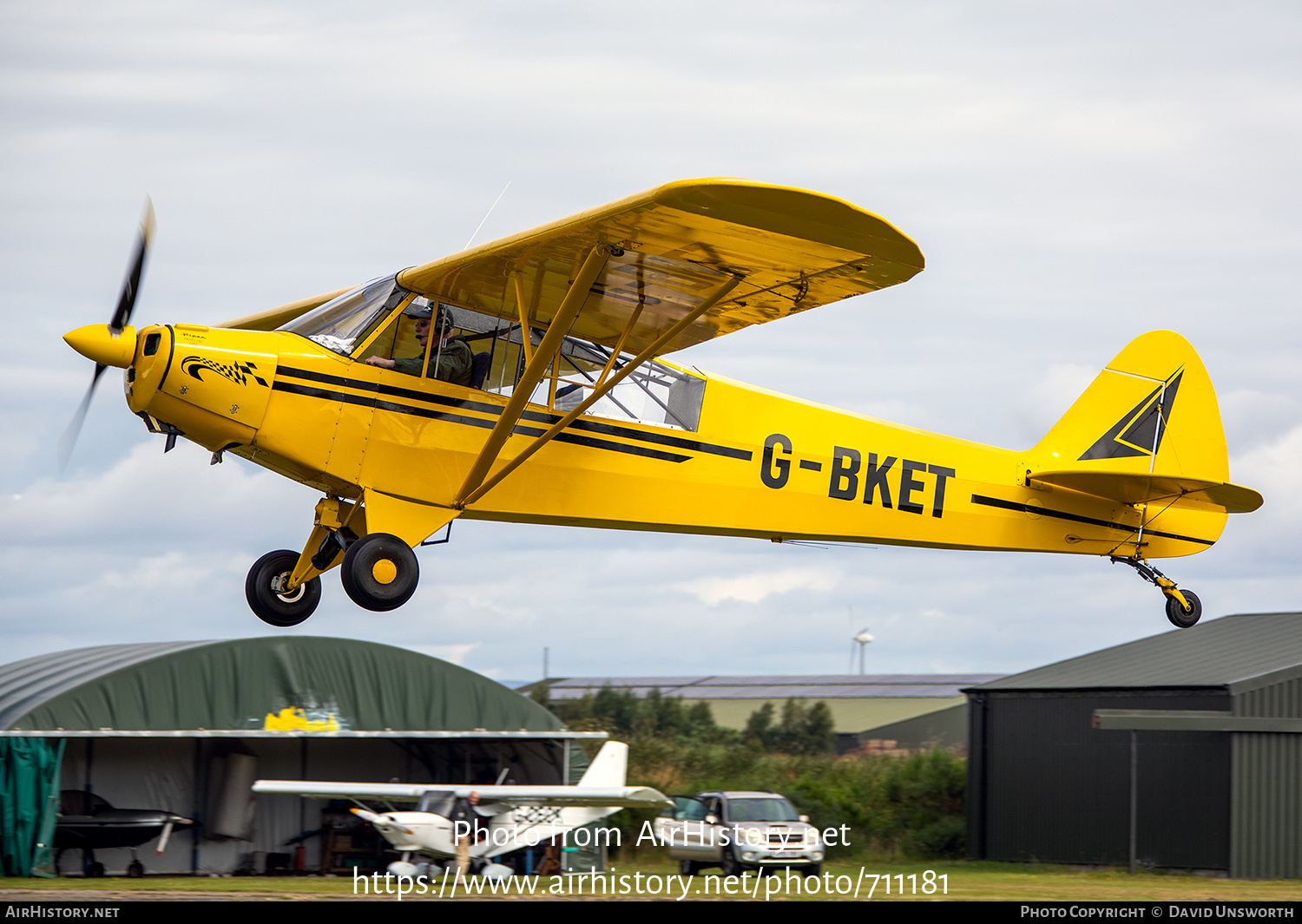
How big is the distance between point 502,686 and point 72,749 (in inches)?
290

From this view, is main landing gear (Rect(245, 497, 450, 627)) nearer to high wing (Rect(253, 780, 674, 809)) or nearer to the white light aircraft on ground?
the white light aircraft on ground

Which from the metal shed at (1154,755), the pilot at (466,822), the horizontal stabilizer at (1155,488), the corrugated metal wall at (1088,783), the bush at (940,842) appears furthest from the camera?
the bush at (940,842)

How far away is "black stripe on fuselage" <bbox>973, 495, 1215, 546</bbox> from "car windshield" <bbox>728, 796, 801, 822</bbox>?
11473 millimetres

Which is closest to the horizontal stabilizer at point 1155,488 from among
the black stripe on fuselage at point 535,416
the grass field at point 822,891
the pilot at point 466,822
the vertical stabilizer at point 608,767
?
the black stripe on fuselage at point 535,416

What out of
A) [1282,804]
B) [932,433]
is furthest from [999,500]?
[1282,804]

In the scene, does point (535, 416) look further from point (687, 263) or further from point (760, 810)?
point (760, 810)

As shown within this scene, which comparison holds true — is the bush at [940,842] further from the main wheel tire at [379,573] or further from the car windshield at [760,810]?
the main wheel tire at [379,573]

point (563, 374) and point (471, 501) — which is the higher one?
point (563, 374)

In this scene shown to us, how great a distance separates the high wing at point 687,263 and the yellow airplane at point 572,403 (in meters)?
0.02

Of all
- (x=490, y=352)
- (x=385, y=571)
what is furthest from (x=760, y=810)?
(x=385, y=571)

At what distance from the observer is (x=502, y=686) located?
24875 mm

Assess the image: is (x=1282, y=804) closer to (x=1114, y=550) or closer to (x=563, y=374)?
(x=1114, y=550)

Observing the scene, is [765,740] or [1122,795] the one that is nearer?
[1122,795]

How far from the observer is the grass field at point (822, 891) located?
1788 centimetres
